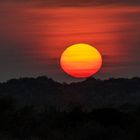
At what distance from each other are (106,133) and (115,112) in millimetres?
11676

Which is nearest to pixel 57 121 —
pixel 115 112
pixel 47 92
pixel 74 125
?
pixel 74 125

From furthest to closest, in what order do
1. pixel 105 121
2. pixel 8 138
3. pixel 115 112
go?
pixel 115 112 < pixel 105 121 < pixel 8 138

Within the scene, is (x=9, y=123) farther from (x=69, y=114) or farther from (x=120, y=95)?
(x=120, y=95)

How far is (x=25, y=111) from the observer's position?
5156 centimetres

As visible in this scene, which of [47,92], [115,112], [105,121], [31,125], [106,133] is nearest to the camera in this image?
[106,133]

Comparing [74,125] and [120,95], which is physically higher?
[74,125]

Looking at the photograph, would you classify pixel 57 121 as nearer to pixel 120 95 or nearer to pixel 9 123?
pixel 9 123

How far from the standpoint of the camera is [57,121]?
46.2m

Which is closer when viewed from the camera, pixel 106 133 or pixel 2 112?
pixel 106 133

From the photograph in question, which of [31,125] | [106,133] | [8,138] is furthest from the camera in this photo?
[31,125]

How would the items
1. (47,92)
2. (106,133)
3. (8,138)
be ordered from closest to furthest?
1. (8,138)
2. (106,133)
3. (47,92)

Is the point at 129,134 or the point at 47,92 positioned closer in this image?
the point at 129,134

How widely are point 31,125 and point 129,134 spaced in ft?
23.7

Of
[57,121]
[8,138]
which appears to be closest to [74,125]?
[57,121]
